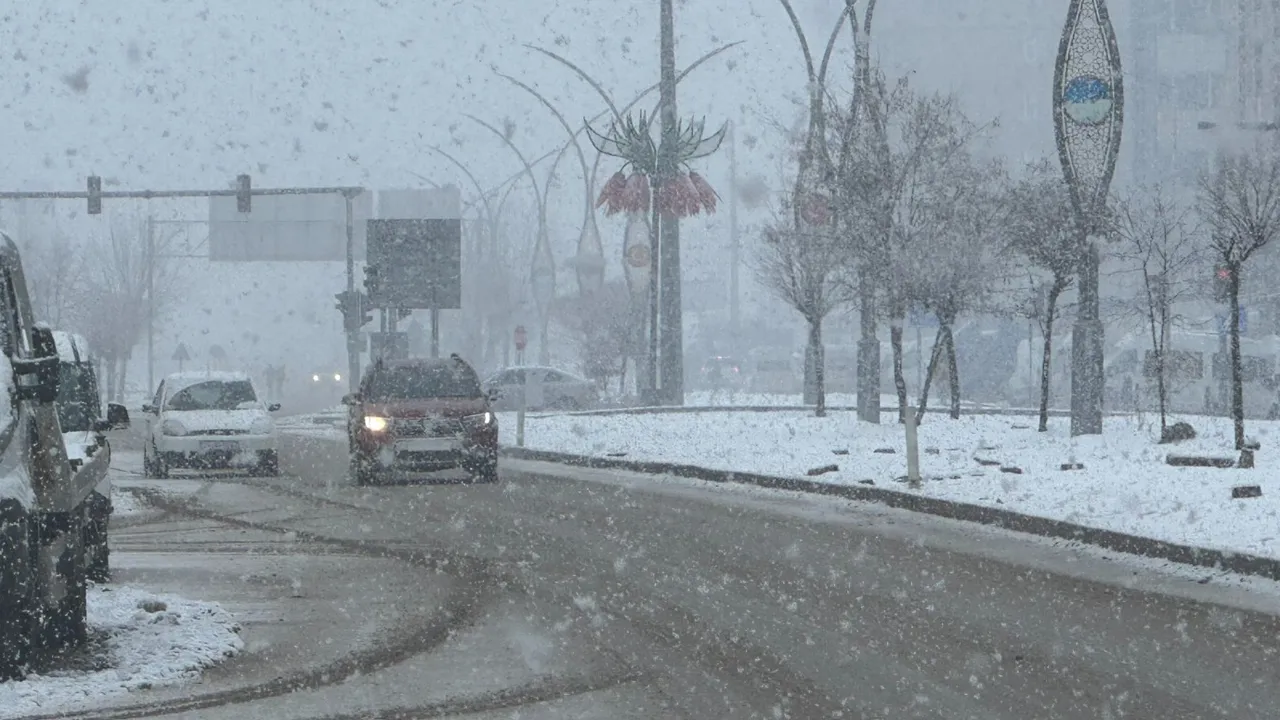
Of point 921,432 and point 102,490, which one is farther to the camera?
point 921,432

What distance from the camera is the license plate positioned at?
23422 mm

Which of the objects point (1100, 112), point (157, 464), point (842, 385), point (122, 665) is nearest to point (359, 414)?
point (157, 464)

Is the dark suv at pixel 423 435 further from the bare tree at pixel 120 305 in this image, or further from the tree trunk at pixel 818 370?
the bare tree at pixel 120 305

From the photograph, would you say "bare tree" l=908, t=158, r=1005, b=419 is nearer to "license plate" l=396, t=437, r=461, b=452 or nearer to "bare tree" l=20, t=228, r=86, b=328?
"license plate" l=396, t=437, r=461, b=452

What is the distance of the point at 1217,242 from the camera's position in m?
21.7

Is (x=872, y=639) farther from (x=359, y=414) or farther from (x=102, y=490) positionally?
(x=359, y=414)

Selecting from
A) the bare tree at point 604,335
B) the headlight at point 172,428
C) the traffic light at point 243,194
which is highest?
the traffic light at point 243,194

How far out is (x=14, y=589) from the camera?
8.09 m

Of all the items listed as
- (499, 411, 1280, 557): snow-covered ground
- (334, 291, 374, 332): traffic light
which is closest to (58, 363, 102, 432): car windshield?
(499, 411, 1280, 557): snow-covered ground

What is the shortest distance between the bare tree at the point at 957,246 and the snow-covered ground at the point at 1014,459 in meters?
1.98

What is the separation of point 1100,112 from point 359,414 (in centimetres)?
1037

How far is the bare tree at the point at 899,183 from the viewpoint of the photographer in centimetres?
2744

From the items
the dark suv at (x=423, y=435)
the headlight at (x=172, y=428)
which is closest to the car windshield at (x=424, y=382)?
the dark suv at (x=423, y=435)

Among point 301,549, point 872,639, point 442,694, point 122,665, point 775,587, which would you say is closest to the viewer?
point 442,694
